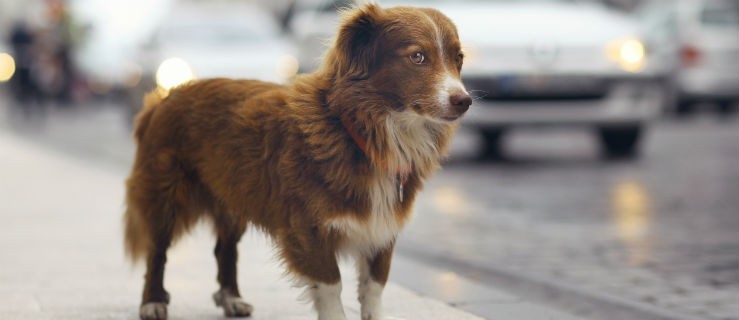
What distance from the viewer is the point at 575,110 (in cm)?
1241

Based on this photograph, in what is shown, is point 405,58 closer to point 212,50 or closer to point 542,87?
point 542,87

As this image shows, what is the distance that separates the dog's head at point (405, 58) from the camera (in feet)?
14.6

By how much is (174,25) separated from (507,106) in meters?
6.56

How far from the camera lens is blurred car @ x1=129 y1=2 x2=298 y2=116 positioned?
52.3 feet

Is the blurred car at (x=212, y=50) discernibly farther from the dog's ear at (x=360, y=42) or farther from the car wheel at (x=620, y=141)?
the dog's ear at (x=360, y=42)

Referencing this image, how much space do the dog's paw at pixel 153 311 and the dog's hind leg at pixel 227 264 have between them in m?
0.28

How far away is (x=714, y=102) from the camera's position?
70.6ft

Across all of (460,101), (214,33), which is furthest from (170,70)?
(460,101)

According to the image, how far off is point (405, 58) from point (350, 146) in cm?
39

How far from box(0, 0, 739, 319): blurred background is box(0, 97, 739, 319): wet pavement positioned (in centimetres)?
2

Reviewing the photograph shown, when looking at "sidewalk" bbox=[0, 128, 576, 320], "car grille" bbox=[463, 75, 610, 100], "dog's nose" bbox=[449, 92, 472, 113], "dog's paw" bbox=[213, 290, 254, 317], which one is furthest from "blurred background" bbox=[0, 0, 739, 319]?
"dog's paw" bbox=[213, 290, 254, 317]

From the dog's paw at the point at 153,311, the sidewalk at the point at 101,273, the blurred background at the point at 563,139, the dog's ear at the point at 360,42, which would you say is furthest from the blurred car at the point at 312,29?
the dog's ear at the point at 360,42

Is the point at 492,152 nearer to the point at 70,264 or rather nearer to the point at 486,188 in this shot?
the point at 486,188

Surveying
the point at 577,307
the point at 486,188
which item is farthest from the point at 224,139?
the point at 486,188
